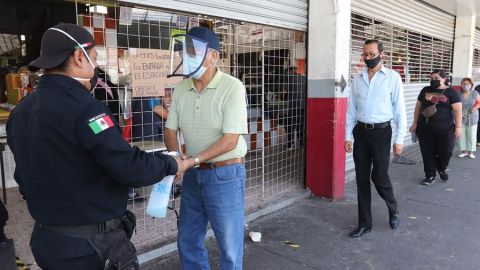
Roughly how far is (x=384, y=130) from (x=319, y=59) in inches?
59.6

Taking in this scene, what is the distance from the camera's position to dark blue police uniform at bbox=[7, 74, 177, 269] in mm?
1669

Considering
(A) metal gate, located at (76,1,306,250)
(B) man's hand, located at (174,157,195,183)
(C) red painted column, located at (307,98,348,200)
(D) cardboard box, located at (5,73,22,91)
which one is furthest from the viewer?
(D) cardboard box, located at (5,73,22,91)

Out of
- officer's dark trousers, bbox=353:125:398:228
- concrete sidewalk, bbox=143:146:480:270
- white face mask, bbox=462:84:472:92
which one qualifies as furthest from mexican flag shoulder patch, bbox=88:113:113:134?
white face mask, bbox=462:84:472:92

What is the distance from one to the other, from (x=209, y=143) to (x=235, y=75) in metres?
2.23

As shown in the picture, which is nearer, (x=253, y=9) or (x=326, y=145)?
(x=253, y=9)

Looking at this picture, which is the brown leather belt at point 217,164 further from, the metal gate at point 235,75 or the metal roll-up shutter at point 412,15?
the metal roll-up shutter at point 412,15

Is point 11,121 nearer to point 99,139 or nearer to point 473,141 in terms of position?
point 99,139

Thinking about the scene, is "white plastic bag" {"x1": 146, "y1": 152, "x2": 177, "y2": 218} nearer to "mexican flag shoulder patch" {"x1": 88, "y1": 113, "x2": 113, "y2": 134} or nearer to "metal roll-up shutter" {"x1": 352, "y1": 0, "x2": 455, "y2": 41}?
"mexican flag shoulder patch" {"x1": 88, "y1": 113, "x2": 113, "y2": 134}

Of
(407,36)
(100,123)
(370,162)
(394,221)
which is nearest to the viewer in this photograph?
(100,123)

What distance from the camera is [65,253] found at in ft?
5.77

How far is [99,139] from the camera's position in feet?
5.47

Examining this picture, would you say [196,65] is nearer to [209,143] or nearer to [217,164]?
[209,143]

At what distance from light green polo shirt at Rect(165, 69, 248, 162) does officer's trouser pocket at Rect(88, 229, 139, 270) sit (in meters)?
0.83

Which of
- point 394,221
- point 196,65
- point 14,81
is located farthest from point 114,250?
point 14,81
